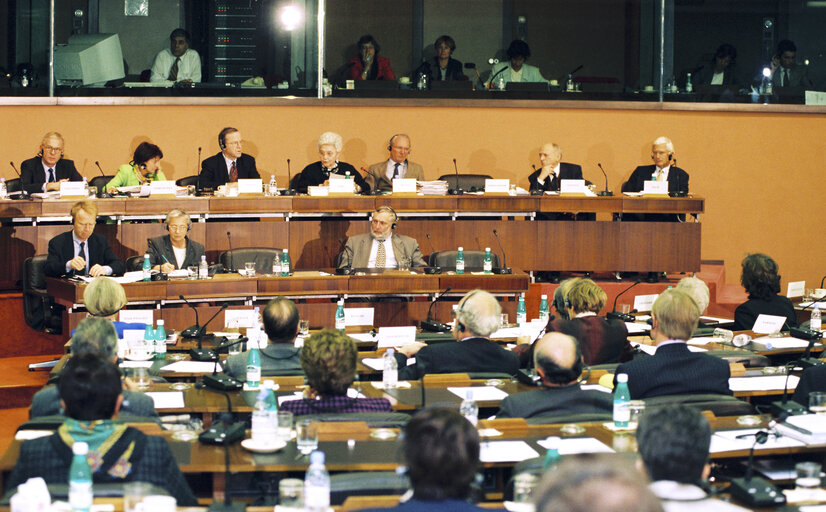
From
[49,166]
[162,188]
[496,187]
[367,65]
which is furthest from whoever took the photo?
[367,65]

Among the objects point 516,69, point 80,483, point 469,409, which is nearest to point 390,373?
point 469,409

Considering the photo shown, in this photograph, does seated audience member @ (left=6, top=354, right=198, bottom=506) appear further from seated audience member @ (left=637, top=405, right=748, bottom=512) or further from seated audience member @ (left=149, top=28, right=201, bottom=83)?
seated audience member @ (left=149, top=28, right=201, bottom=83)

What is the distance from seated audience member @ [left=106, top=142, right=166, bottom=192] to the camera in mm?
9258

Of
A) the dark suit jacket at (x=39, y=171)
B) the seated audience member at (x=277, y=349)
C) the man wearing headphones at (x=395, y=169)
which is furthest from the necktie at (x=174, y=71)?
the seated audience member at (x=277, y=349)

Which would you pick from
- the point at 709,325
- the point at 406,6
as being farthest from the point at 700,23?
the point at 709,325

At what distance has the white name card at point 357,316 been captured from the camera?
21.9 feet

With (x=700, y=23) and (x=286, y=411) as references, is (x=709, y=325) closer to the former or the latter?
(x=286, y=411)

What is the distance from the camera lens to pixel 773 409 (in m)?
4.33

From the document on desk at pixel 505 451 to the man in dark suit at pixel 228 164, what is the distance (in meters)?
6.33

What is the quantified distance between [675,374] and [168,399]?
2152 mm

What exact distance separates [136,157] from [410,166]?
8.06 feet

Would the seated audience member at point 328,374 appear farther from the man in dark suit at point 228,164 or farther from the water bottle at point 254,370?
the man in dark suit at point 228,164

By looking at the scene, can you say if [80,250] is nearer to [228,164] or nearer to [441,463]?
[228,164]

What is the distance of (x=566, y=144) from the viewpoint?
1128 centimetres
